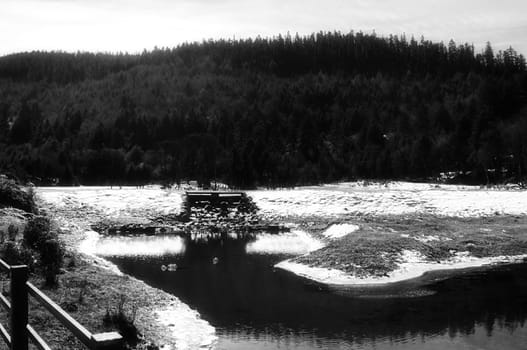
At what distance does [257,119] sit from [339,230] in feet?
289

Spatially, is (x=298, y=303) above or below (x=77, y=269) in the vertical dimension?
below

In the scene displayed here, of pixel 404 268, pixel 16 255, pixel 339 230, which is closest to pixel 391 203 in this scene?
pixel 339 230

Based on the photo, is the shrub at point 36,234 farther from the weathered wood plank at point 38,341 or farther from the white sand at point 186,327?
the weathered wood plank at point 38,341

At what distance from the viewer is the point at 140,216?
159ft

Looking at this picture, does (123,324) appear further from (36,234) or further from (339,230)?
(339,230)

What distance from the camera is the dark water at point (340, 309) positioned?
17625mm

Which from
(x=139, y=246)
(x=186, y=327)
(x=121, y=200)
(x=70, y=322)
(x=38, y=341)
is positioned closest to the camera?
(x=70, y=322)

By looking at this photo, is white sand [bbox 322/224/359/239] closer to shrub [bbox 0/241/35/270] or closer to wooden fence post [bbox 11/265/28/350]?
shrub [bbox 0/241/35/270]

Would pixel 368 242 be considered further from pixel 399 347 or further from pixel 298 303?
pixel 399 347

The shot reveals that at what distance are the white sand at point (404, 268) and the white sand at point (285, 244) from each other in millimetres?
4066

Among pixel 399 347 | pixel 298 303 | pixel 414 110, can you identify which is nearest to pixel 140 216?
pixel 298 303

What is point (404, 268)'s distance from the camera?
2820 centimetres

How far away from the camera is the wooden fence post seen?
18.4 feet

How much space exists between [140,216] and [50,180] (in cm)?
4035
